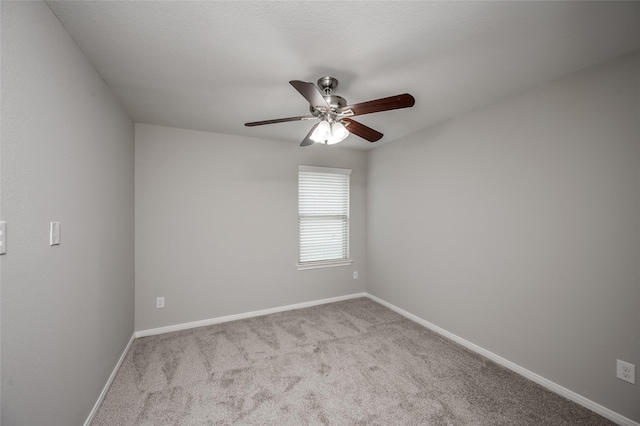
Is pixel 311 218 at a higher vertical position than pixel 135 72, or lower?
lower

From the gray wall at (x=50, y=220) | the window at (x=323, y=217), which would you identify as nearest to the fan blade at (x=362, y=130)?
the window at (x=323, y=217)

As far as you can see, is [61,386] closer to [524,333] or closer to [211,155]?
[211,155]

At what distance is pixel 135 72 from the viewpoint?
76.6 inches

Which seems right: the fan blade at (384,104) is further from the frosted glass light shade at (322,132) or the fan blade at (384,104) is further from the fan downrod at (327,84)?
the fan downrod at (327,84)

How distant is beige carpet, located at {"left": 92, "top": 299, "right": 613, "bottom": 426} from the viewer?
1.78 metres

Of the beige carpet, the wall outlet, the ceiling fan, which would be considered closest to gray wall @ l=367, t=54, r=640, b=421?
the wall outlet

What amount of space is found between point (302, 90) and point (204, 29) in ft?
2.10

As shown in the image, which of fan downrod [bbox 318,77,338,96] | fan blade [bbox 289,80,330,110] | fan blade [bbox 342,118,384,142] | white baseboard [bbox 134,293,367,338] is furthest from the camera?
white baseboard [bbox 134,293,367,338]

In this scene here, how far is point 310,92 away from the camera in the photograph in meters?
1.58

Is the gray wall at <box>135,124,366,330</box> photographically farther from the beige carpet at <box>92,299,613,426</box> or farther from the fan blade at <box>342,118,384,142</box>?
the fan blade at <box>342,118,384,142</box>

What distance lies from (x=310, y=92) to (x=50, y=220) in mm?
1538

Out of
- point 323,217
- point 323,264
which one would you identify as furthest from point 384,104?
point 323,264

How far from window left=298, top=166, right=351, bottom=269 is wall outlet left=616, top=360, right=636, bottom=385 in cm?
287

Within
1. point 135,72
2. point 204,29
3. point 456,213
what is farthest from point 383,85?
point 135,72
